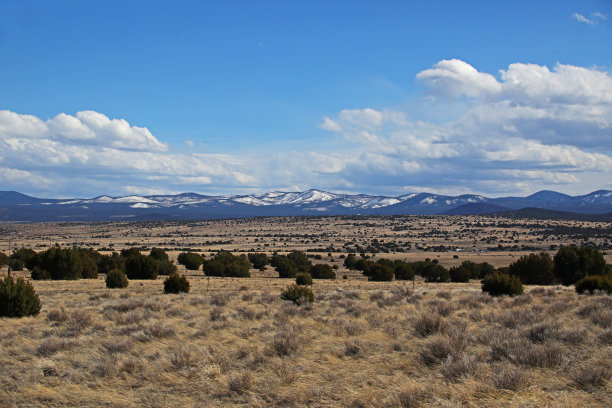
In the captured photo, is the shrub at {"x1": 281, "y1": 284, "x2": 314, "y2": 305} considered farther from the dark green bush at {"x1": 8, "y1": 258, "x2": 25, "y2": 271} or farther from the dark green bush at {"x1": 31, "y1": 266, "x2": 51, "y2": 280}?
the dark green bush at {"x1": 8, "y1": 258, "x2": 25, "y2": 271}

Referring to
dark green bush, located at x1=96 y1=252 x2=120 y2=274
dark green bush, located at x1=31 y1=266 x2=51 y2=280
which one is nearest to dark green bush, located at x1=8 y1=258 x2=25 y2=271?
dark green bush, located at x1=96 y1=252 x2=120 y2=274

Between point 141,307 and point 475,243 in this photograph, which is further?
point 475,243

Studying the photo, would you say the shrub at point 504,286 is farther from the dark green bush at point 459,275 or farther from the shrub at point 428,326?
the dark green bush at point 459,275

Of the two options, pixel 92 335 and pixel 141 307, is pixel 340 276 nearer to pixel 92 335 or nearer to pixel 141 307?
pixel 141 307

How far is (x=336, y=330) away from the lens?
48.8 feet

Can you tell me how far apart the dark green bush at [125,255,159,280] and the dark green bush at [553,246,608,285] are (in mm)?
33418

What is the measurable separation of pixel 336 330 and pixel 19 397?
8.47 m

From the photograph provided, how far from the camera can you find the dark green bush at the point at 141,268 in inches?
1666

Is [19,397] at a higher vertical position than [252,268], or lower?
higher

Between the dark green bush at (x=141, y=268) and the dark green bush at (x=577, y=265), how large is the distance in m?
33.4

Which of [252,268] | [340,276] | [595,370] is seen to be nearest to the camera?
[595,370]

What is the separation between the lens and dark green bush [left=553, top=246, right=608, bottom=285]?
38.0 meters

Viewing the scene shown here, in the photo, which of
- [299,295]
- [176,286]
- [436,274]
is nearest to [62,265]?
[176,286]

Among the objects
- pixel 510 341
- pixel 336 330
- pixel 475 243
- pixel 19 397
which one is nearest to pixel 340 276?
pixel 336 330
